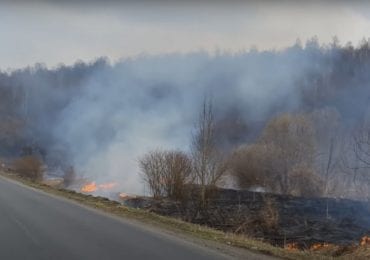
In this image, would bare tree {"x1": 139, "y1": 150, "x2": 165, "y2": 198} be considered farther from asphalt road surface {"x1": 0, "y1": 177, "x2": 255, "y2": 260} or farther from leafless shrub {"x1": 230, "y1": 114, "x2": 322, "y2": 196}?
asphalt road surface {"x1": 0, "y1": 177, "x2": 255, "y2": 260}

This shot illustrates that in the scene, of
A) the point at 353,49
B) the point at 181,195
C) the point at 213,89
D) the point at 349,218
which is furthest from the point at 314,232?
the point at 353,49

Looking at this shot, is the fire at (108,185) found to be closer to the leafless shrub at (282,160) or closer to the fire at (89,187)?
the fire at (89,187)

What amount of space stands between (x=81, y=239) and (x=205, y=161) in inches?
733

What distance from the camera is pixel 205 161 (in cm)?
3081

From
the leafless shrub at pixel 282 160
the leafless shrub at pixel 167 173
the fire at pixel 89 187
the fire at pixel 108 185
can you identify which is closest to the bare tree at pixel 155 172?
the leafless shrub at pixel 167 173

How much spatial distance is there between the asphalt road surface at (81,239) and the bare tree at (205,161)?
1262 cm

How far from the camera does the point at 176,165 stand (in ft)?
105

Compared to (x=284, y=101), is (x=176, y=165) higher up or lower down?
lower down

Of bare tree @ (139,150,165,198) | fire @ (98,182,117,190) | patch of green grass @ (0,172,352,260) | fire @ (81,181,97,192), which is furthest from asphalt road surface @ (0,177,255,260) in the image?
fire @ (98,182,117,190)

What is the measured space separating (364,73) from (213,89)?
21.1m

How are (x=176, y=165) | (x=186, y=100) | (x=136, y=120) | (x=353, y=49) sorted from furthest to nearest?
(x=353, y=49)
(x=186, y=100)
(x=136, y=120)
(x=176, y=165)

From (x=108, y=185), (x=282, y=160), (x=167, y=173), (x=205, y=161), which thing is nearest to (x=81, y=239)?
(x=205, y=161)

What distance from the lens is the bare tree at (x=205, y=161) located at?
3041 cm

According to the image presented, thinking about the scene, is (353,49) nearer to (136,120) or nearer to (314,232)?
(136,120)
